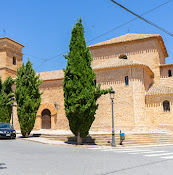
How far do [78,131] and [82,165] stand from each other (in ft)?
25.8

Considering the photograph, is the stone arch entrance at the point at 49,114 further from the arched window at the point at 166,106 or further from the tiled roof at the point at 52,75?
the arched window at the point at 166,106

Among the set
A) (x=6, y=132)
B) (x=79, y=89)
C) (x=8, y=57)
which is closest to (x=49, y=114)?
(x=6, y=132)

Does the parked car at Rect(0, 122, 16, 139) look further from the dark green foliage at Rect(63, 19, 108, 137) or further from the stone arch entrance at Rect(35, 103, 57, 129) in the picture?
the stone arch entrance at Rect(35, 103, 57, 129)

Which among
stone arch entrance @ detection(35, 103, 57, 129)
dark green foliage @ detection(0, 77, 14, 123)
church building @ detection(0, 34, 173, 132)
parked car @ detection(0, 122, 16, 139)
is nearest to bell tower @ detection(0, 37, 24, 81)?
church building @ detection(0, 34, 173, 132)

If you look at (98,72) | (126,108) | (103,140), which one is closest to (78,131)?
(103,140)

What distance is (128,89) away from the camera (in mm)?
22047

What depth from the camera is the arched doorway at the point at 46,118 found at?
86.4 feet

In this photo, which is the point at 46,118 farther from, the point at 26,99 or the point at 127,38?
the point at 127,38

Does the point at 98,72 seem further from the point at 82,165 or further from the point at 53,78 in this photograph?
the point at 82,165

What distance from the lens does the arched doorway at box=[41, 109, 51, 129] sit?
86.4ft

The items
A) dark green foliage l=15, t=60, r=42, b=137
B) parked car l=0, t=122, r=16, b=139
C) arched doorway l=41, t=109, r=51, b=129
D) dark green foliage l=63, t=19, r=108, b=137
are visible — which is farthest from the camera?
arched doorway l=41, t=109, r=51, b=129

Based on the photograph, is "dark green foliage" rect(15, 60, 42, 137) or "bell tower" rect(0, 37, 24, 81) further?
"bell tower" rect(0, 37, 24, 81)

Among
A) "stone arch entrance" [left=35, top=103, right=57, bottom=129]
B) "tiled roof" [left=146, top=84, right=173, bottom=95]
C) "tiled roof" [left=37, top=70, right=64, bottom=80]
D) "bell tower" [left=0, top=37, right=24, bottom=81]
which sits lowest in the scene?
"stone arch entrance" [left=35, top=103, right=57, bottom=129]

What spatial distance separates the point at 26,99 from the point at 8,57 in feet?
54.3
